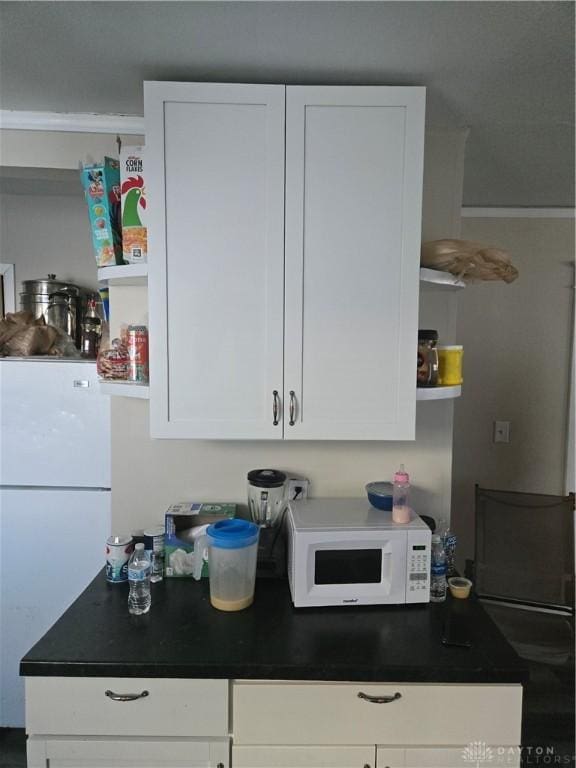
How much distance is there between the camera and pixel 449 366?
5.02 ft

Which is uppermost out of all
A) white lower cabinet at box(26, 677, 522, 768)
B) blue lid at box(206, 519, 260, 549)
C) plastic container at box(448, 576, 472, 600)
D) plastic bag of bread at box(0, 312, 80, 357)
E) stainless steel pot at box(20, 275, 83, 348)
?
stainless steel pot at box(20, 275, 83, 348)

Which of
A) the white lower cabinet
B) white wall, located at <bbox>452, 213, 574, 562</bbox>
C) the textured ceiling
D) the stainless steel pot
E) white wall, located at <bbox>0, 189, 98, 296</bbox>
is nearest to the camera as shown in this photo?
the textured ceiling

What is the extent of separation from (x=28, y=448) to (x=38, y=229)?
1.21m

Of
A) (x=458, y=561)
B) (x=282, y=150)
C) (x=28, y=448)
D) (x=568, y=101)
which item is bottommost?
(x=458, y=561)

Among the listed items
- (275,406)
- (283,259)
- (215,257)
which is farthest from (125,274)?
(275,406)

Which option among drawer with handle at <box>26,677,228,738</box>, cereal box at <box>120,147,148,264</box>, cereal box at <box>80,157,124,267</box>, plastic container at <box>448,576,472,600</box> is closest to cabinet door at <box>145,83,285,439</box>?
cereal box at <box>120,147,148,264</box>

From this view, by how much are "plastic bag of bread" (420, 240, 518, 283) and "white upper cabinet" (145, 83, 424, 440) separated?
6.0 inches

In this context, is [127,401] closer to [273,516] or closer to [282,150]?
[273,516]

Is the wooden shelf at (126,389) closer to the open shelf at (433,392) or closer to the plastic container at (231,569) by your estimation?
the plastic container at (231,569)

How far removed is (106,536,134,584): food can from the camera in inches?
61.0

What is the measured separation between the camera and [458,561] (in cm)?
251

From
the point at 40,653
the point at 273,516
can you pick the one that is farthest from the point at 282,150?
the point at 40,653

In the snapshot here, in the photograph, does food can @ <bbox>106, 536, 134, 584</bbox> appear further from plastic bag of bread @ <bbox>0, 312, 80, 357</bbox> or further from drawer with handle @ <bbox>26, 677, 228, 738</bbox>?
plastic bag of bread @ <bbox>0, 312, 80, 357</bbox>

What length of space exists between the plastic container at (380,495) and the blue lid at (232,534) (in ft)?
1.39
